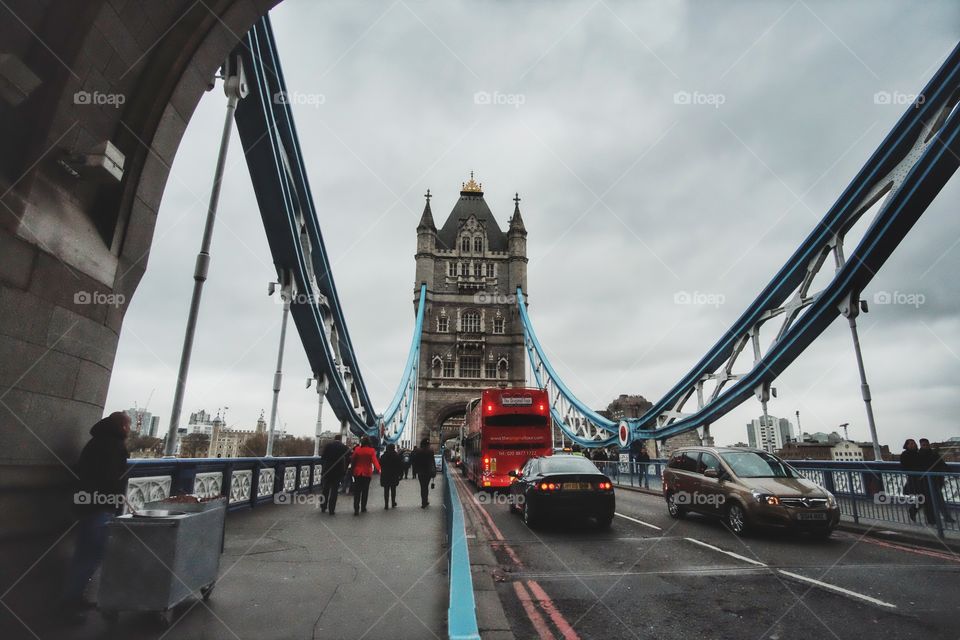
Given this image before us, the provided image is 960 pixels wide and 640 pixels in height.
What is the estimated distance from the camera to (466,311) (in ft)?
195

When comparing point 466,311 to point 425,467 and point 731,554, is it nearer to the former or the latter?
point 425,467

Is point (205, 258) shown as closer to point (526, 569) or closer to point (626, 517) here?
point (526, 569)

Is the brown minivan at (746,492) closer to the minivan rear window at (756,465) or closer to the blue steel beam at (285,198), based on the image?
the minivan rear window at (756,465)

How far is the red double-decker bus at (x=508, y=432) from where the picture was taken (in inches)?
693

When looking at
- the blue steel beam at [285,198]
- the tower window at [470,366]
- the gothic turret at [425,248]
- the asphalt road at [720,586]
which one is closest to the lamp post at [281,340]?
the blue steel beam at [285,198]

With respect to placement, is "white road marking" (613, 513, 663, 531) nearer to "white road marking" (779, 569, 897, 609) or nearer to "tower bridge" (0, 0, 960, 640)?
"tower bridge" (0, 0, 960, 640)

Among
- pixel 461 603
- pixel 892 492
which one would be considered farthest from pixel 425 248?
pixel 461 603

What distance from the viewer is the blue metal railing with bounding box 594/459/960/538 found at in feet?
28.1

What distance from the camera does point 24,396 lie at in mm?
4312

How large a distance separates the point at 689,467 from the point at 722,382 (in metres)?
13.0

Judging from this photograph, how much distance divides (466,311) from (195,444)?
33.0 meters

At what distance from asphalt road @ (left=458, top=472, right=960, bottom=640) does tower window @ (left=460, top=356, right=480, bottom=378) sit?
47844 millimetres

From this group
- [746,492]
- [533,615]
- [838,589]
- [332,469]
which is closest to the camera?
[533,615]

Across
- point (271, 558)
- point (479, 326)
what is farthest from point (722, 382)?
point (479, 326)
